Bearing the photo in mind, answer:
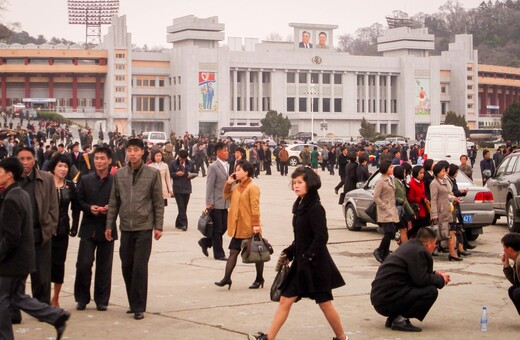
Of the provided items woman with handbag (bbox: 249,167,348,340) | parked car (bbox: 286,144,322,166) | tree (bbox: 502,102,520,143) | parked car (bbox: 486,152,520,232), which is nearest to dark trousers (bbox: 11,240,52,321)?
woman with handbag (bbox: 249,167,348,340)

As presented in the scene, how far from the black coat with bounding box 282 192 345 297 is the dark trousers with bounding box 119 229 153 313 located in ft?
6.18

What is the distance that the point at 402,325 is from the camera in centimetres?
912

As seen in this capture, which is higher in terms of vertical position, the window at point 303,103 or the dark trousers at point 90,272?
the window at point 303,103

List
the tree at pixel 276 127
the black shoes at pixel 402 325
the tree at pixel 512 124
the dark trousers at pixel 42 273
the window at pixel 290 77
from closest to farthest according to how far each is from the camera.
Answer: the dark trousers at pixel 42 273 < the black shoes at pixel 402 325 < the tree at pixel 512 124 < the tree at pixel 276 127 < the window at pixel 290 77

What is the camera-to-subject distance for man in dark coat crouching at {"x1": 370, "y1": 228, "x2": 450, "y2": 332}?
9.02 meters

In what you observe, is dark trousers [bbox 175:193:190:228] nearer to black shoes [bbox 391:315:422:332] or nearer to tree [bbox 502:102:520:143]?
black shoes [bbox 391:315:422:332]

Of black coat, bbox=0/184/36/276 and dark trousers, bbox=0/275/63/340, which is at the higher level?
black coat, bbox=0/184/36/276

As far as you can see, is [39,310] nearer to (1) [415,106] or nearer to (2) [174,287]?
(2) [174,287]

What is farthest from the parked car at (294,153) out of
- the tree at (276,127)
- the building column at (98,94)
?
the building column at (98,94)

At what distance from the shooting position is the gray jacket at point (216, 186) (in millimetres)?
13711

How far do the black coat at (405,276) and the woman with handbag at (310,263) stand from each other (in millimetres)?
878

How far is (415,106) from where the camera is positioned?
133 meters

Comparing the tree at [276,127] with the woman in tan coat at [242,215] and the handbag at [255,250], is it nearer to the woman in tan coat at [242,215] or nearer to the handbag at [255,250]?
the woman in tan coat at [242,215]

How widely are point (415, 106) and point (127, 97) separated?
38.3 m
